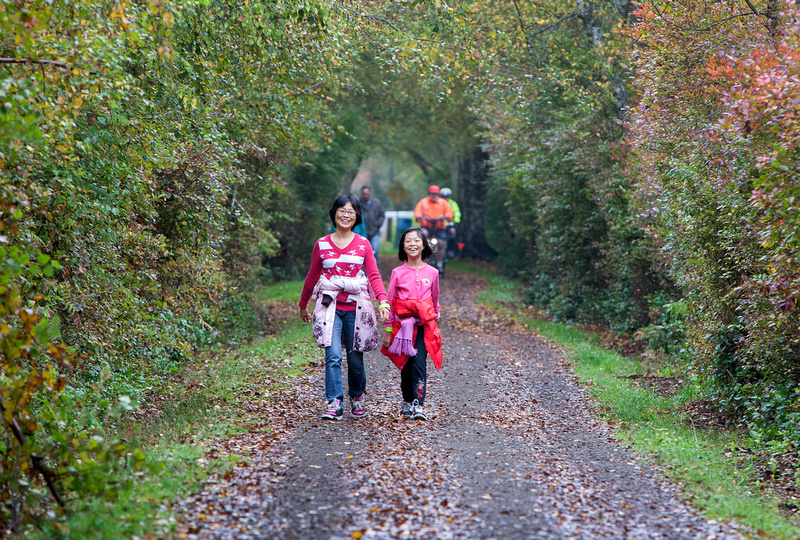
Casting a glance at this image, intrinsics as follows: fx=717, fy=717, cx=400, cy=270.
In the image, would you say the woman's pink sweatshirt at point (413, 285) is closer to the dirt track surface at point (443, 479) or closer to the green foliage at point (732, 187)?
the dirt track surface at point (443, 479)

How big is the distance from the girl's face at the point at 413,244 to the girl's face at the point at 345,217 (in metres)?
0.57

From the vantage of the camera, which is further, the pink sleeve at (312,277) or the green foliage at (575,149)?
the green foliage at (575,149)

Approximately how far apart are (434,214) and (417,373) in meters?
10.3

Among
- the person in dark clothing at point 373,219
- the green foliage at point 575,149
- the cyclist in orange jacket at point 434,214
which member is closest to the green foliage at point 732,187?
the green foliage at point 575,149

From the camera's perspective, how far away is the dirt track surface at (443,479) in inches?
171

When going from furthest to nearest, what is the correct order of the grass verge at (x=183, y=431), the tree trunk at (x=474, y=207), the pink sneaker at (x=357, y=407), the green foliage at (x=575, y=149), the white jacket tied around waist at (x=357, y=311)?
1. the tree trunk at (x=474, y=207)
2. the green foliage at (x=575, y=149)
3. the pink sneaker at (x=357, y=407)
4. the white jacket tied around waist at (x=357, y=311)
5. the grass verge at (x=183, y=431)

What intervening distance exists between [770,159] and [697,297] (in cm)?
267

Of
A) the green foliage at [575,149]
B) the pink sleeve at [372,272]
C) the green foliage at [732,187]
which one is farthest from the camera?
the green foliage at [575,149]

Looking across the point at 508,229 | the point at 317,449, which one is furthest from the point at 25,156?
the point at 508,229

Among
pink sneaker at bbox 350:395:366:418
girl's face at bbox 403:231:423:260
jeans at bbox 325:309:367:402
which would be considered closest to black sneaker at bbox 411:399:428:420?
pink sneaker at bbox 350:395:366:418

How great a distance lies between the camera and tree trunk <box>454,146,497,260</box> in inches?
1055

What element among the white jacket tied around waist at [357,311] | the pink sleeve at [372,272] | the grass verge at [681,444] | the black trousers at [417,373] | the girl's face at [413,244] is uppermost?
the girl's face at [413,244]

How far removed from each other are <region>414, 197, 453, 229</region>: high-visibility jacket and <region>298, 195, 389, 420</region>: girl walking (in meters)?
10.0

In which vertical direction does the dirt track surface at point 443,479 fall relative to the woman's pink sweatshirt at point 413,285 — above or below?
below
